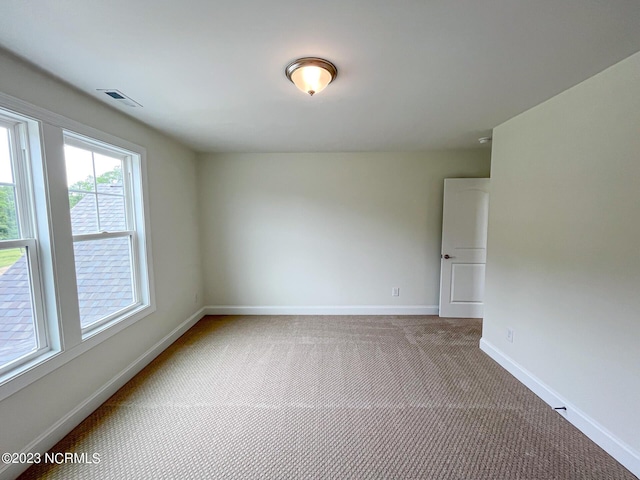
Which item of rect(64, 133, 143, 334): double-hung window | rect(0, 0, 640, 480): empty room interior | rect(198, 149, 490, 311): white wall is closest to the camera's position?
rect(0, 0, 640, 480): empty room interior

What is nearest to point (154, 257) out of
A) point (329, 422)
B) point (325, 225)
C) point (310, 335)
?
point (310, 335)

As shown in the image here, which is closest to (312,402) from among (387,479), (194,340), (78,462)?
(387,479)

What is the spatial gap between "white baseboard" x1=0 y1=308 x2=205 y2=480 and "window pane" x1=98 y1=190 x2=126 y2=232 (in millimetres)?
1247

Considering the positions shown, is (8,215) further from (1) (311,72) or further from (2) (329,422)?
(2) (329,422)

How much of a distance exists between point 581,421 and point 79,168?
401 centimetres

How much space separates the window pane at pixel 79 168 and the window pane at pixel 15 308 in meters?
0.60

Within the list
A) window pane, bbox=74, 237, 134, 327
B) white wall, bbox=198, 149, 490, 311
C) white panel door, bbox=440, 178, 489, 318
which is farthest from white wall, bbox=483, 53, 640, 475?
window pane, bbox=74, 237, 134, 327

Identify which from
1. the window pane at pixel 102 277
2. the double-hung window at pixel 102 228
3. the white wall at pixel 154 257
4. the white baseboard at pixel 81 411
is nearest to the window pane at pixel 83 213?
the double-hung window at pixel 102 228

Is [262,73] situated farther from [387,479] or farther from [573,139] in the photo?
[387,479]

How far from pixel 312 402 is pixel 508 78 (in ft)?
8.71

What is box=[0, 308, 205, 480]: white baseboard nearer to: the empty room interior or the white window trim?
the empty room interior

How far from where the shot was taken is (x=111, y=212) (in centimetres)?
223

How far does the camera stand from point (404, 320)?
3.53 meters

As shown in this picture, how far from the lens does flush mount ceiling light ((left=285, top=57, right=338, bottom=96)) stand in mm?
Result: 1448
